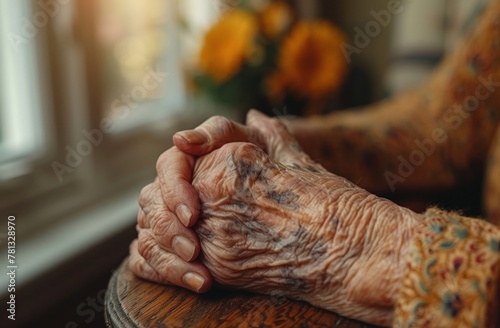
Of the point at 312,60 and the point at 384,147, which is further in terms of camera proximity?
the point at 312,60

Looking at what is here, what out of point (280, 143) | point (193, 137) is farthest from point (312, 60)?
point (193, 137)

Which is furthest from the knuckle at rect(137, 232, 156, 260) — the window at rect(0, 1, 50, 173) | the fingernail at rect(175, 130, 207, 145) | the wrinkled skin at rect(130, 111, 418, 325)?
the window at rect(0, 1, 50, 173)

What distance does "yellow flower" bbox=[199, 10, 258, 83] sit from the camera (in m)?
1.66

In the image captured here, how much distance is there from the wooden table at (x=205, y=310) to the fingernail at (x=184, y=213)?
0.27 ft

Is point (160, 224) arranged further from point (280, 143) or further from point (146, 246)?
point (280, 143)

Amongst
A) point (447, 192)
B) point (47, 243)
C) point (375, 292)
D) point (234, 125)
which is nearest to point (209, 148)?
point (234, 125)

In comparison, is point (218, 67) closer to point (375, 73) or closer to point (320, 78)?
point (320, 78)

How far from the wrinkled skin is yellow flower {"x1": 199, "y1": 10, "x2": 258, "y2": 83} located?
1028 mm

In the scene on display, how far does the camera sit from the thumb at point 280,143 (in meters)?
0.74

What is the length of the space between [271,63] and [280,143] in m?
1.06

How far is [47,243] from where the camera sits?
1.30 meters

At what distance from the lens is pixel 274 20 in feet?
5.90

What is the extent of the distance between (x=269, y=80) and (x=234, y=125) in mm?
1064

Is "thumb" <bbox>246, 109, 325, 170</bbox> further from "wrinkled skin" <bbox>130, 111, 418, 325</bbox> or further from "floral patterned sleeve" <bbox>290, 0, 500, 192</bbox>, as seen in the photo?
"floral patterned sleeve" <bbox>290, 0, 500, 192</bbox>
